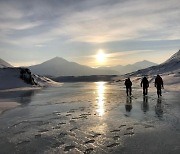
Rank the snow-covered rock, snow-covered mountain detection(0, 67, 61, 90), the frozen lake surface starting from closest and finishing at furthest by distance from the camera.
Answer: the frozen lake surface
the snow-covered rock
snow-covered mountain detection(0, 67, 61, 90)

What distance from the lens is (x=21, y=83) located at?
2975 inches

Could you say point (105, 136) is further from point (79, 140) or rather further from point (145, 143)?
point (145, 143)

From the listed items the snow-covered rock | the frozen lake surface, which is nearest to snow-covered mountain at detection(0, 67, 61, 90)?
the snow-covered rock

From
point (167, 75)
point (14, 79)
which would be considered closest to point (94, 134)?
point (14, 79)

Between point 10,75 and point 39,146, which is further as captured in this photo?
point 10,75

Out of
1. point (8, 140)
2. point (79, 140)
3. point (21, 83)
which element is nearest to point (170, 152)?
point (79, 140)

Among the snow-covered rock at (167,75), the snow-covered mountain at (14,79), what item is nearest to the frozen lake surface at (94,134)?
Result: the snow-covered rock at (167,75)

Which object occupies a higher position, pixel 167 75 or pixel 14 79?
pixel 167 75

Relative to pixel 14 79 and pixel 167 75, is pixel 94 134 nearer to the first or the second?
pixel 14 79

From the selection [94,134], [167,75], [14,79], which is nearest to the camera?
[94,134]

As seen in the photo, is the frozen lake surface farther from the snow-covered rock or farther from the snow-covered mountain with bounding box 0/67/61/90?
the snow-covered mountain with bounding box 0/67/61/90

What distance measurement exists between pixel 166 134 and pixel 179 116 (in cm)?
502

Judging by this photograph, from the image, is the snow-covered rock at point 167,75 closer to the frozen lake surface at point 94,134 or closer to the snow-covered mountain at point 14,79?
the snow-covered mountain at point 14,79

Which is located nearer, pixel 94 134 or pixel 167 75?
pixel 94 134
